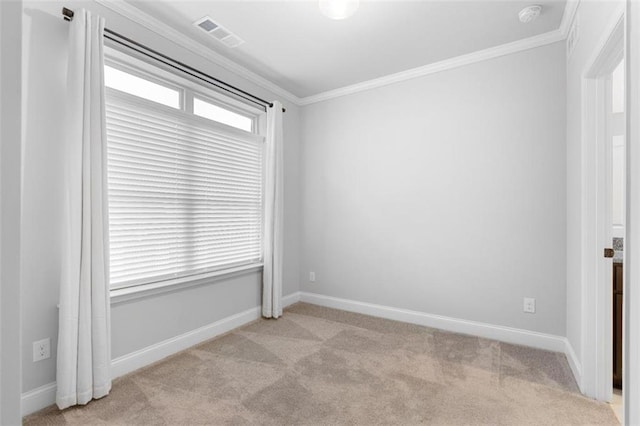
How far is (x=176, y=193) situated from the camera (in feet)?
9.19

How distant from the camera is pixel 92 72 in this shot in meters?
2.10

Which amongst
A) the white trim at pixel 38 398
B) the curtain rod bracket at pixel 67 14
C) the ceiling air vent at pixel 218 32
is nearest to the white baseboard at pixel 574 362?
the white trim at pixel 38 398

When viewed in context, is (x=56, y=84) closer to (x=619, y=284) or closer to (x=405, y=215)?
(x=405, y=215)

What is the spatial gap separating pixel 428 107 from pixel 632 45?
2089 millimetres

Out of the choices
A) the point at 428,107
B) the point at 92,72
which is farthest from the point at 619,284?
the point at 92,72

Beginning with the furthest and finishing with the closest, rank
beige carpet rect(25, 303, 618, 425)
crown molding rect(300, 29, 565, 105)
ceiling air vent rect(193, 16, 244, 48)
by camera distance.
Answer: crown molding rect(300, 29, 565, 105) < ceiling air vent rect(193, 16, 244, 48) < beige carpet rect(25, 303, 618, 425)

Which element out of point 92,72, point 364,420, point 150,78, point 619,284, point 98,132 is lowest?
point 364,420

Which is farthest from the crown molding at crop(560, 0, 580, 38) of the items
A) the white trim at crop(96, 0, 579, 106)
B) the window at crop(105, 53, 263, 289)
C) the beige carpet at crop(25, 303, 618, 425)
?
the window at crop(105, 53, 263, 289)

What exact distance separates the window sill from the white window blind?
2.1 inches

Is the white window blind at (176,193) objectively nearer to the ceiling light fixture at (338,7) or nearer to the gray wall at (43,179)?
the gray wall at (43,179)

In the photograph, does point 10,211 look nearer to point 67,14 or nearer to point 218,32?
point 67,14

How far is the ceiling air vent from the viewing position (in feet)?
8.53

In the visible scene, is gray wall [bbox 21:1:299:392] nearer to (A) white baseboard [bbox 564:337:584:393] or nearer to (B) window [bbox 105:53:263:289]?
(B) window [bbox 105:53:263:289]

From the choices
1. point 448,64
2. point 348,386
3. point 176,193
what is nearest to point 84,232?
point 176,193
